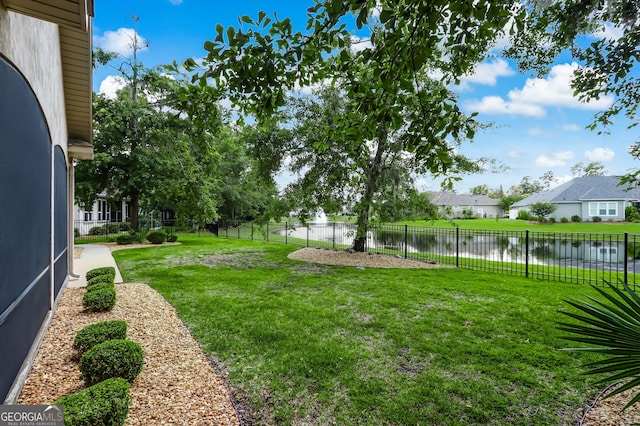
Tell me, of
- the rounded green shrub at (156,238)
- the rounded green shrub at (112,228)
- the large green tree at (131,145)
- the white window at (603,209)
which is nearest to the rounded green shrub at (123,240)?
the rounded green shrub at (156,238)

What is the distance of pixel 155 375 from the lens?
3.18 meters

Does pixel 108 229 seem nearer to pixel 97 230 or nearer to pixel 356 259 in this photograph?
pixel 97 230

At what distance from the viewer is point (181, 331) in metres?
4.49

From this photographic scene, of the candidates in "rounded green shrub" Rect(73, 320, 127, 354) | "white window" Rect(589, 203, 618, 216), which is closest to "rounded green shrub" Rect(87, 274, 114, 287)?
"rounded green shrub" Rect(73, 320, 127, 354)

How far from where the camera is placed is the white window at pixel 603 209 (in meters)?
29.5

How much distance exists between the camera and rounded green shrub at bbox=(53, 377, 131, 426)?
1981 millimetres

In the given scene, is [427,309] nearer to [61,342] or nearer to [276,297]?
[276,297]

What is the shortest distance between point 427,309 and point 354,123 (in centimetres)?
405

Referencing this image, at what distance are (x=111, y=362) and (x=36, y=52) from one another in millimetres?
3320

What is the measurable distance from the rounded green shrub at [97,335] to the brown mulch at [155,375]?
24cm

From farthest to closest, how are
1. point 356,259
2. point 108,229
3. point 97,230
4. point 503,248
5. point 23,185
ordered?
point 108,229
point 97,230
point 503,248
point 356,259
point 23,185

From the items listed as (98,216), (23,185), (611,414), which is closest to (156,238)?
(98,216)

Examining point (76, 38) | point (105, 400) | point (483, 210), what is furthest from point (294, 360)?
point (483, 210)

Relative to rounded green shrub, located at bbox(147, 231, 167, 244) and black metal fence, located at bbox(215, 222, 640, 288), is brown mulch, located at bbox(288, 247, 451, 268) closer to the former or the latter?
black metal fence, located at bbox(215, 222, 640, 288)
